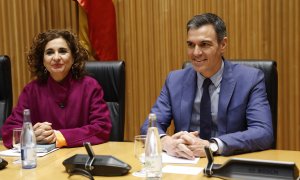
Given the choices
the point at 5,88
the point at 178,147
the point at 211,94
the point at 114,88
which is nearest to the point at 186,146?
the point at 178,147

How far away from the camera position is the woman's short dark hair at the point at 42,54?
2.87 metres

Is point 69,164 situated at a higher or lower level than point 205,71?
lower

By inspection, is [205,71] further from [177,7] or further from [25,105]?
[177,7]

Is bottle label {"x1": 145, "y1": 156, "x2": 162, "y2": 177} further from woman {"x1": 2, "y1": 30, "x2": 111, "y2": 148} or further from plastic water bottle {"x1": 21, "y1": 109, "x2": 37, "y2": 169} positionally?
woman {"x1": 2, "y1": 30, "x2": 111, "y2": 148}

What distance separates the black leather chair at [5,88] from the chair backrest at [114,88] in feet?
1.80

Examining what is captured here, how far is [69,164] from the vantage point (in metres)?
1.93

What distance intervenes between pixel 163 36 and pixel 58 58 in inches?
69.4

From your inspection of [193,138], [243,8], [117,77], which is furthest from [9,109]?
[243,8]

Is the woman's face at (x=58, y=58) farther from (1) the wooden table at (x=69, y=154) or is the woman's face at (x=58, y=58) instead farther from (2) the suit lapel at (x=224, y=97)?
(2) the suit lapel at (x=224, y=97)

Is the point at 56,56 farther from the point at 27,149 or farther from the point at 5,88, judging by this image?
the point at 27,149

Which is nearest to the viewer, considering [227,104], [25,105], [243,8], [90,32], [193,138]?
[193,138]

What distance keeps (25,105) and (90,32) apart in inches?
67.8

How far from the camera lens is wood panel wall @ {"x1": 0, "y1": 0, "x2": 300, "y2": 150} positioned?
3992mm

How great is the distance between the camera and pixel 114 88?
2889 mm
